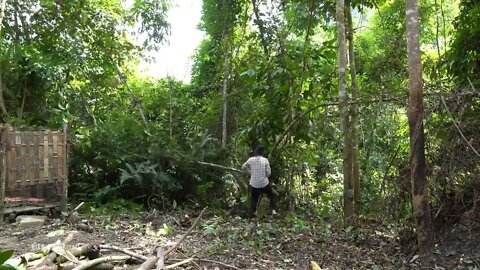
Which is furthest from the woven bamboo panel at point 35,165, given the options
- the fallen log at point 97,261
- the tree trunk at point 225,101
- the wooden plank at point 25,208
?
the tree trunk at point 225,101

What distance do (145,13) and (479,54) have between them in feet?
27.2

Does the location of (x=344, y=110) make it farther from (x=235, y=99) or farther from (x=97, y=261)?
(x=97, y=261)

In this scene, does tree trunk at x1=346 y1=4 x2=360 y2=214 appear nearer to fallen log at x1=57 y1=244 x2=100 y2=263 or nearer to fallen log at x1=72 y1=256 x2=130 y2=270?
fallen log at x1=72 y1=256 x2=130 y2=270

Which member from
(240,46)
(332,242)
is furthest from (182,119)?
(332,242)

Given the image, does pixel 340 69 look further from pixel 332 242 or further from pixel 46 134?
pixel 46 134

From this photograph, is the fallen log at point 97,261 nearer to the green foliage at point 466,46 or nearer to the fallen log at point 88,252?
the fallen log at point 88,252

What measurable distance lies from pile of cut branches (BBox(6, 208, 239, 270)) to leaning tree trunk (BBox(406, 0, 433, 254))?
2.65 meters

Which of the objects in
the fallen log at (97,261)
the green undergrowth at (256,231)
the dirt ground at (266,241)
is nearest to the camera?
the fallen log at (97,261)

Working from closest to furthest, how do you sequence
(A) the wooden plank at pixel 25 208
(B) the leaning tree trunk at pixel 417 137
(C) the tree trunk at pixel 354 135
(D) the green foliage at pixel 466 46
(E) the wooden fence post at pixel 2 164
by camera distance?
(B) the leaning tree trunk at pixel 417 137 < (D) the green foliage at pixel 466 46 < (E) the wooden fence post at pixel 2 164 < (A) the wooden plank at pixel 25 208 < (C) the tree trunk at pixel 354 135

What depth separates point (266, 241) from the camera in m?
7.17

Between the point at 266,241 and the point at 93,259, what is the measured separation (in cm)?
304

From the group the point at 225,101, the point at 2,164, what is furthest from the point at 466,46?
the point at 2,164

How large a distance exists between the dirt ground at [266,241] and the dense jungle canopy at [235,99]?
56 centimetres

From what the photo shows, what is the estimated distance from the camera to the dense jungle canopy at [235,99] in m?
8.44
